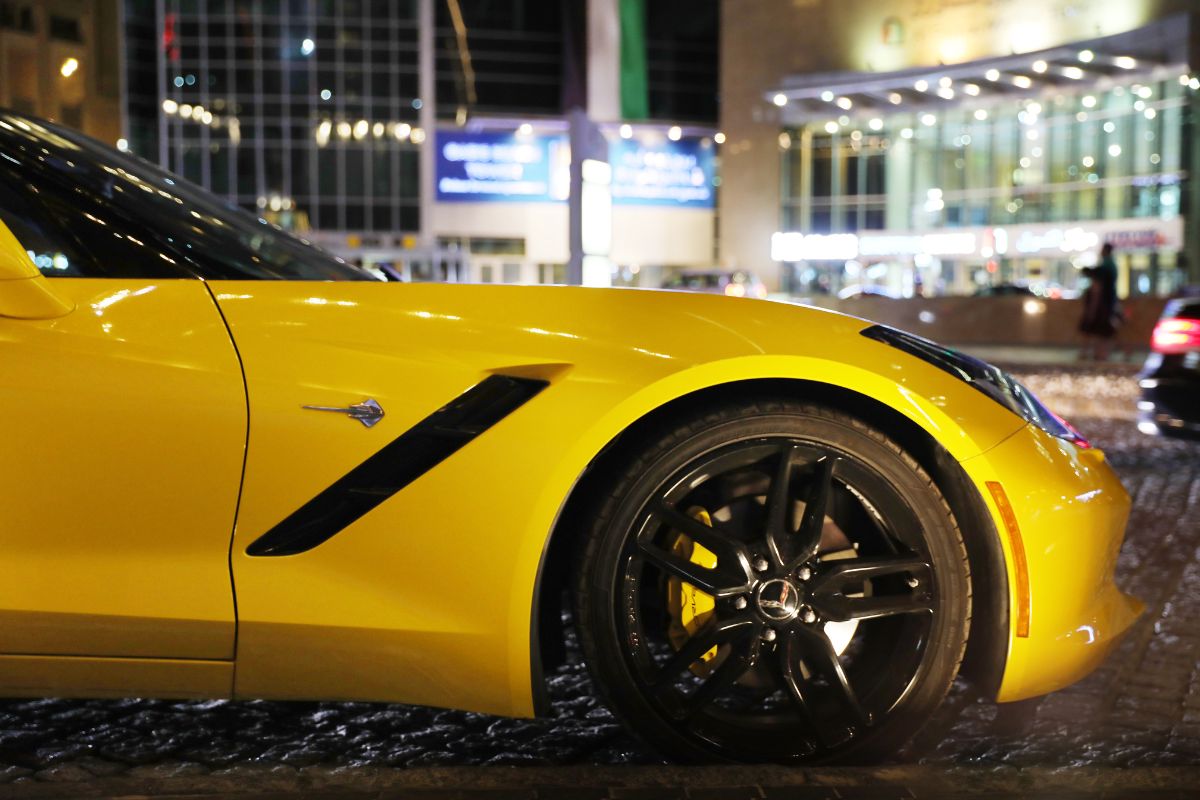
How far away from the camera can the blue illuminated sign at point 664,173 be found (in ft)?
180

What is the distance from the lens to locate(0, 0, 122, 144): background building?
373 inches

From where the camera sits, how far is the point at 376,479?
7.62 feet

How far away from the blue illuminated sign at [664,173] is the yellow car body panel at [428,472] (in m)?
52.5

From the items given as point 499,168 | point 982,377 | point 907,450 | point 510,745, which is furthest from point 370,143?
point 907,450

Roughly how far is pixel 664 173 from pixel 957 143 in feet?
48.4

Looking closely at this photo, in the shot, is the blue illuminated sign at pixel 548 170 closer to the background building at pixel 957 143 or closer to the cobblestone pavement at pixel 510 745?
the background building at pixel 957 143

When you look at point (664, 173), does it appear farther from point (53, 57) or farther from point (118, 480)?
point (118, 480)

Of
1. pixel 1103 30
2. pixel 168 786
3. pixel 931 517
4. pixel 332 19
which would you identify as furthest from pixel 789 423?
pixel 332 19

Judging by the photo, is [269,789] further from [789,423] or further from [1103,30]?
[1103,30]

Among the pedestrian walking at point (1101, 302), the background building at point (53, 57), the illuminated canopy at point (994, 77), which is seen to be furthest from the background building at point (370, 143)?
the background building at point (53, 57)

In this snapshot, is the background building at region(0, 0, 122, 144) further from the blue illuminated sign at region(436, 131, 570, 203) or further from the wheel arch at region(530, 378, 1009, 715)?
the blue illuminated sign at region(436, 131, 570, 203)

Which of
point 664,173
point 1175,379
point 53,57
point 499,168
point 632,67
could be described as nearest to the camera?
point 1175,379

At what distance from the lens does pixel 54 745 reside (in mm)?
2781

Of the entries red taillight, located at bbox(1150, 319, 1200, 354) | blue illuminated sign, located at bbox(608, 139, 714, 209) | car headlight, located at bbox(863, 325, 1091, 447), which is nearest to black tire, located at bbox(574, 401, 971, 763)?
car headlight, located at bbox(863, 325, 1091, 447)
